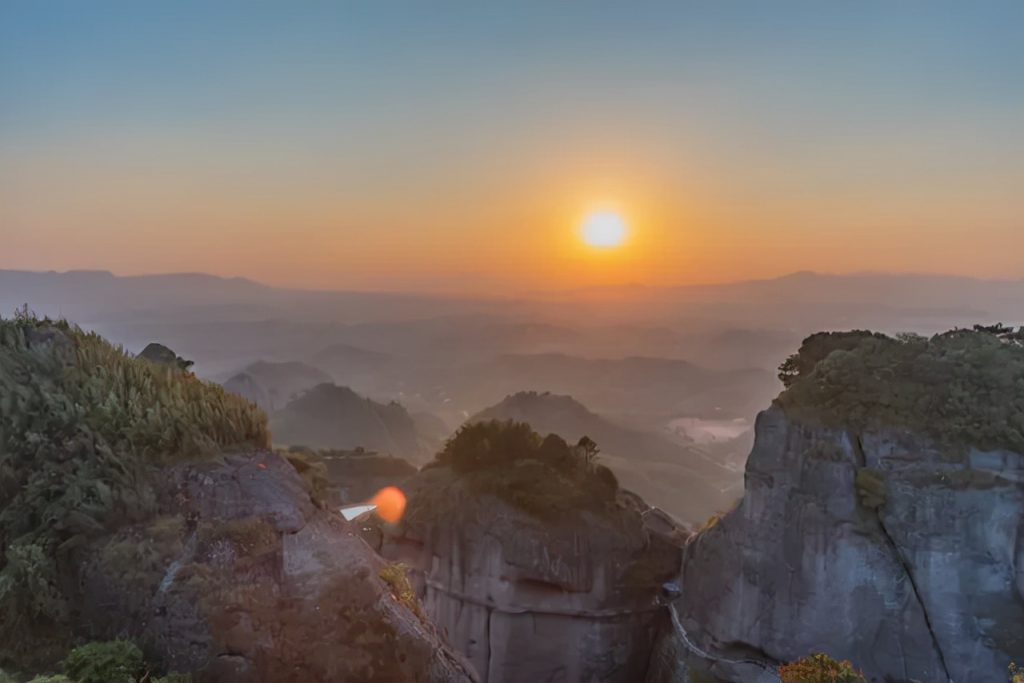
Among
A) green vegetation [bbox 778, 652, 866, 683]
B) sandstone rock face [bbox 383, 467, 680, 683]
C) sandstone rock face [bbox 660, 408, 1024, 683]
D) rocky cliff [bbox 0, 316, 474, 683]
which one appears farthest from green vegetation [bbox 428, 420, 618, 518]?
rocky cliff [bbox 0, 316, 474, 683]

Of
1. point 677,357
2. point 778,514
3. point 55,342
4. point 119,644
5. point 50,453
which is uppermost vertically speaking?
point 55,342

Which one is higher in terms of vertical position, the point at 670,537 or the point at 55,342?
the point at 55,342

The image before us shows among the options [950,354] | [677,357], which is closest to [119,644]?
[950,354]

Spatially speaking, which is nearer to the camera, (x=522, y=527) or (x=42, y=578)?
(x=42, y=578)

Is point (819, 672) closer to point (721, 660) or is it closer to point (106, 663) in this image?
point (106, 663)

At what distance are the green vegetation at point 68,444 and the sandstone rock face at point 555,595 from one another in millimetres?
17062

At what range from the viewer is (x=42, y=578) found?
25.7 feet

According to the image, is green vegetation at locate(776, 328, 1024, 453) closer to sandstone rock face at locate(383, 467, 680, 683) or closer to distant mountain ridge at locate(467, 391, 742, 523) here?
sandstone rock face at locate(383, 467, 680, 683)

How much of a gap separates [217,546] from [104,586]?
128cm

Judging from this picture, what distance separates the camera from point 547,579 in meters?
24.8

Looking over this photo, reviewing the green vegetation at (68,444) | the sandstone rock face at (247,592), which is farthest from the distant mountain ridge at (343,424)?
the sandstone rock face at (247,592)

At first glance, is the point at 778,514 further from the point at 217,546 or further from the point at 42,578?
the point at 42,578

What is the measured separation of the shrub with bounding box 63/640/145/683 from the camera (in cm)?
708

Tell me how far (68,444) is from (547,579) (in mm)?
18957
